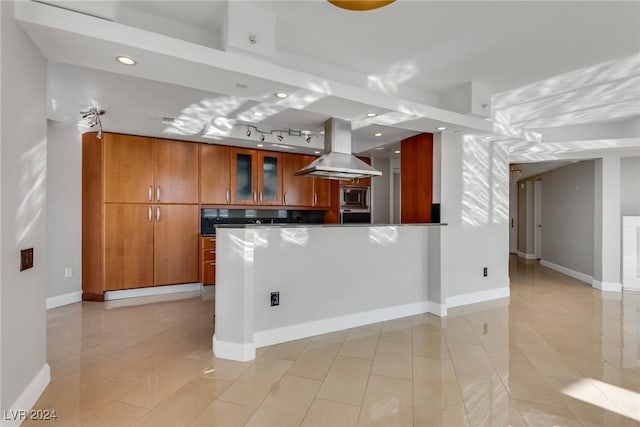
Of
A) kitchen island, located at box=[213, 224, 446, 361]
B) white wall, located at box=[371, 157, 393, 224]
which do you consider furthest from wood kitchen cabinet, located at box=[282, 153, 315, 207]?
kitchen island, located at box=[213, 224, 446, 361]

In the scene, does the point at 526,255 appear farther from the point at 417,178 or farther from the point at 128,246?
the point at 128,246

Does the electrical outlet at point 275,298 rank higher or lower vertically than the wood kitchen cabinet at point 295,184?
lower

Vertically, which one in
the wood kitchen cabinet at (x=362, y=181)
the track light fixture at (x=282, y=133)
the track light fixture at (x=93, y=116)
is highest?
the track light fixture at (x=282, y=133)

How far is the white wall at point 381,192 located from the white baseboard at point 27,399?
531 centimetres

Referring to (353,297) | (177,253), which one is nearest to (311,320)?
(353,297)

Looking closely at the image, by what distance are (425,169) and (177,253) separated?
12.3 feet

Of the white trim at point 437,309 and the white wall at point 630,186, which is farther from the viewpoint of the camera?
the white wall at point 630,186

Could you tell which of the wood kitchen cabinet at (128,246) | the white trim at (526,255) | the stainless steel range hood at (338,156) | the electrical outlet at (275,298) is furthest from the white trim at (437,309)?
the white trim at (526,255)

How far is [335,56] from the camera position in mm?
2816

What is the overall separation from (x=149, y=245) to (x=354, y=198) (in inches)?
141

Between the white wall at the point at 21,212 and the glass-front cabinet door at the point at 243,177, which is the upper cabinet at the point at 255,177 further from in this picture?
the white wall at the point at 21,212

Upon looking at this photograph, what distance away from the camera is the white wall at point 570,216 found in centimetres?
580

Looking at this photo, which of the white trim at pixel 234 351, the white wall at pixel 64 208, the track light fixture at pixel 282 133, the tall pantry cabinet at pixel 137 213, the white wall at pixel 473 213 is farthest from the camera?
the track light fixture at pixel 282 133

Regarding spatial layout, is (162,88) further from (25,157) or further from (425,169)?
(425,169)
